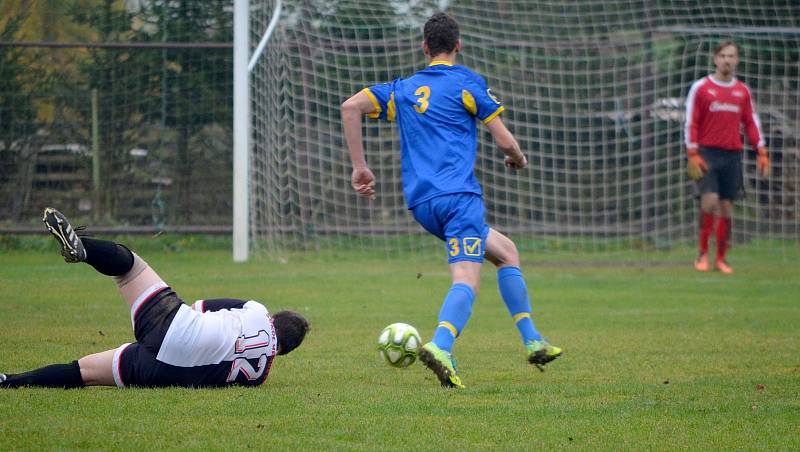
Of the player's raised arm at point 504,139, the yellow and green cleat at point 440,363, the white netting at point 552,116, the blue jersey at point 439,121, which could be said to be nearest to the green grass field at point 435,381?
the yellow and green cleat at point 440,363

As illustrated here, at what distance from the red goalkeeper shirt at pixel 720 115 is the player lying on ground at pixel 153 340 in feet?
29.2

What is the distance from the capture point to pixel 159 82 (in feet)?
51.8

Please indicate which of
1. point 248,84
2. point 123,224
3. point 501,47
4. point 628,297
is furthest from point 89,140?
point 628,297

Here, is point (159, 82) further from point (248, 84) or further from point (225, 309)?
point (225, 309)

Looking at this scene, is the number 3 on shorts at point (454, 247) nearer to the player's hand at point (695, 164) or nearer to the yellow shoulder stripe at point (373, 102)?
the yellow shoulder stripe at point (373, 102)

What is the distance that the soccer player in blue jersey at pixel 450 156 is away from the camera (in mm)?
5965

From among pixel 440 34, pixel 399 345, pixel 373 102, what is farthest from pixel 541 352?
pixel 440 34

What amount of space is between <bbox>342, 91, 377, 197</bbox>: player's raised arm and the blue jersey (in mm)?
53

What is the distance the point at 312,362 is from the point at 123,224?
9.49 m

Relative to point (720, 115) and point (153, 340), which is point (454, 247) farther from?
point (720, 115)

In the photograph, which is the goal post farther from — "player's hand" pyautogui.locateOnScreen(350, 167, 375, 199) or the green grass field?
"player's hand" pyautogui.locateOnScreen(350, 167, 375, 199)

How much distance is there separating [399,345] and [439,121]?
1.22 meters

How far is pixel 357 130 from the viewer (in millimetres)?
6137

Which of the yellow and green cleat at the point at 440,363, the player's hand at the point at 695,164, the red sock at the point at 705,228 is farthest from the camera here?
the red sock at the point at 705,228
